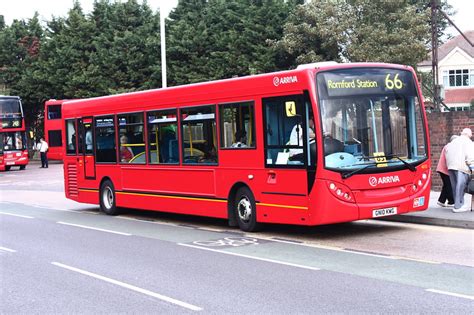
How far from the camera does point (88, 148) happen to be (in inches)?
707

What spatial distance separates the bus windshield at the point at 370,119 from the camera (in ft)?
36.7

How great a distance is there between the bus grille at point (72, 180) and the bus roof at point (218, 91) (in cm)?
152

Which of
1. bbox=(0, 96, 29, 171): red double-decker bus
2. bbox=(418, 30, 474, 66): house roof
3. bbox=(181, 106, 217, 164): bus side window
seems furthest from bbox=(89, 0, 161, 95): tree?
bbox=(181, 106, 217, 164): bus side window

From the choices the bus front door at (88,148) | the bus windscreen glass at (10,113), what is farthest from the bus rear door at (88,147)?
the bus windscreen glass at (10,113)

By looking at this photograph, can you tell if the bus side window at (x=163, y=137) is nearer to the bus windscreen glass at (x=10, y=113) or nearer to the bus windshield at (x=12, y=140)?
the bus windscreen glass at (x=10, y=113)

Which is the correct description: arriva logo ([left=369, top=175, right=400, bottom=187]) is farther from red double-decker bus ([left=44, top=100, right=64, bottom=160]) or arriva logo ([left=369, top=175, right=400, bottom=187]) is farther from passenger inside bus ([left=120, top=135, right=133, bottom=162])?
red double-decker bus ([left=44, top=100, right=64, bottom=160])

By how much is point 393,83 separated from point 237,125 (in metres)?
2.92

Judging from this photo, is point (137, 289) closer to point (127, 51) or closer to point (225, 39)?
point (225, 39)

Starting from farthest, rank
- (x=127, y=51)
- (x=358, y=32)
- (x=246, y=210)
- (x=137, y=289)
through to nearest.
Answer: (x=127, y=51)
(x=358, y=32)
(x=246, y=210)
(x=137, y=289)

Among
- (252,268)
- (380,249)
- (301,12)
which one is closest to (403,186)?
(380,249)

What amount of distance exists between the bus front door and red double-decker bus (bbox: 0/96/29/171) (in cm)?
2594

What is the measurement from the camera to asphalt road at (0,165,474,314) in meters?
7.17

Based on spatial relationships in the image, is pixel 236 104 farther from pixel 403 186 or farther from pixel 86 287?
pixel 86 287

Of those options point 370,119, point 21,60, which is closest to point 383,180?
point 370,119
